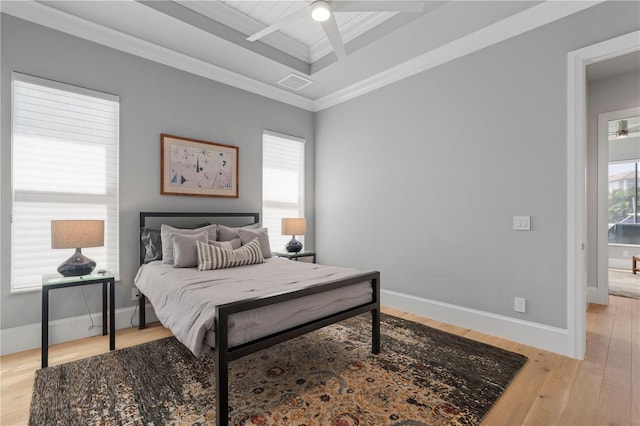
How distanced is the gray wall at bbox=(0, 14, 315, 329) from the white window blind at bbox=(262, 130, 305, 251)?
0.16 meters

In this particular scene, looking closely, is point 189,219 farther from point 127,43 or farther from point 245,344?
point 245,344

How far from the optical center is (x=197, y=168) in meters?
3.59

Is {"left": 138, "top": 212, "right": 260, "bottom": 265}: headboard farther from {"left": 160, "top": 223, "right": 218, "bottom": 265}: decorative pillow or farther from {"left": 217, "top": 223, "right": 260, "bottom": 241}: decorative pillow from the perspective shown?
{"left": 217, "top": 223, "right": 260, "bottom": 241}: decorative pillow

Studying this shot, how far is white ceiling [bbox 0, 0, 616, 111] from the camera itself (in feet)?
8.65

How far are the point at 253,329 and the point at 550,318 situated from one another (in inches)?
98.6

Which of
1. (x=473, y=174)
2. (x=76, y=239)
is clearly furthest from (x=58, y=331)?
(x=473, y=174)

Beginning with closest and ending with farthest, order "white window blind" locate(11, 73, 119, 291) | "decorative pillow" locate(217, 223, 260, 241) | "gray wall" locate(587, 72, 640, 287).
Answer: "white window blind" locate(11, 73, 119, 291)
"decorative pillow" locate(217, 223, 260, 241)
"gray wall" locate(587, 72, 640, 287)

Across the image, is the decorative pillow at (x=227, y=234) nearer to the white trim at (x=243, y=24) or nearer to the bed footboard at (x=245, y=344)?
the bed footboard at (x=245, y=344)

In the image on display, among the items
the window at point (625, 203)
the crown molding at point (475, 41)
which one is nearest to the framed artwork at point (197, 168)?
the crown molding at point (475, 41)

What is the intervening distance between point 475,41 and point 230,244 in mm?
3185

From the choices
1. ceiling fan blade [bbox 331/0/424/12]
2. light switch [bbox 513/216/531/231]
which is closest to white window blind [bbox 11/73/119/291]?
ceiling fan blade [bbox 331/0/424/12]

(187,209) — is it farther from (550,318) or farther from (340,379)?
(550,318)

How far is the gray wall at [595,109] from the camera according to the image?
3562 millimetres

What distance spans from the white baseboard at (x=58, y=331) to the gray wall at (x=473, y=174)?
2750mm
